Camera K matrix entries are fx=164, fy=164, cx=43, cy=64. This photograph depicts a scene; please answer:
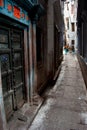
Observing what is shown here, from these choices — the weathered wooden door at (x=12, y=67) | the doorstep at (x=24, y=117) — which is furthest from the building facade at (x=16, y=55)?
the doorstep at (x=24, y=117)

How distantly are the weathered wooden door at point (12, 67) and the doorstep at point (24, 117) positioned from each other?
13 centimetres

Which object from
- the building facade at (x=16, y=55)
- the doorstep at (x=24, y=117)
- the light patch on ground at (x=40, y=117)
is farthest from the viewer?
the light patch on ground at (x=40, y=117)

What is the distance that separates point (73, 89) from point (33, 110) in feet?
7.92

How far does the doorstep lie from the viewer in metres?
2.93

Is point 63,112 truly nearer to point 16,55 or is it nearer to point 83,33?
point 16,55

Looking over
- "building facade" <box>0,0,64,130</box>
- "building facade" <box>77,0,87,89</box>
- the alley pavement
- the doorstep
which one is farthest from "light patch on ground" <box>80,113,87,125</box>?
"building facade" <box>77,0,87,89</box>

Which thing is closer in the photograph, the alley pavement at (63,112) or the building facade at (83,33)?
the alley pavement at (63,112)

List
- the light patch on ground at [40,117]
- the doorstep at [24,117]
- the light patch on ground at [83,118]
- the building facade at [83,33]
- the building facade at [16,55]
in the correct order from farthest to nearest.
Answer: the building facade at [83,33], the light patch on ground at [83,118], the light patch on ground at [40,117], the doorstep at [24,117], the building facade at [16,55]

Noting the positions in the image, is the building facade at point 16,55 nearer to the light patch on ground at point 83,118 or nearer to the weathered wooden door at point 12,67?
the weathered wooden door at point 12,67

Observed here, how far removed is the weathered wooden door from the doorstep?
13 cm

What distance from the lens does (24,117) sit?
10.7 feet

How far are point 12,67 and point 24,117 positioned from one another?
1025mm

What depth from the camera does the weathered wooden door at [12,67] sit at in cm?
291

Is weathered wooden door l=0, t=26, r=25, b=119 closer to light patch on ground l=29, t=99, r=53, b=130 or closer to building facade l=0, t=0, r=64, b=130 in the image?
building facade l=0, t=0, r=64, b=130
